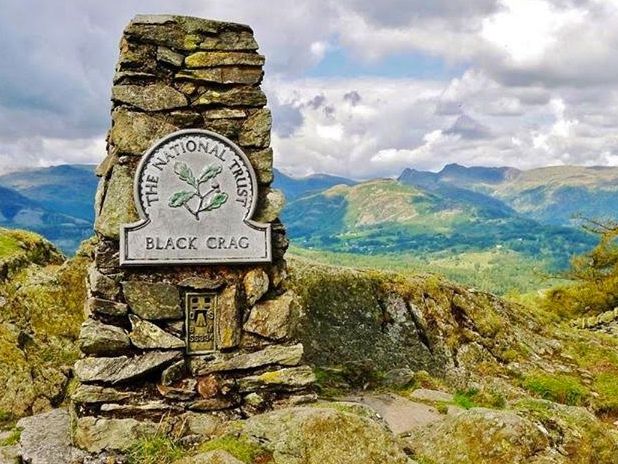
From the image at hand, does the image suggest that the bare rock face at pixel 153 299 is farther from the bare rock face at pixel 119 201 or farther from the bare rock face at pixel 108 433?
the bare rock face at pixel 108 433

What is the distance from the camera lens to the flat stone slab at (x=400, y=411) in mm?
11203

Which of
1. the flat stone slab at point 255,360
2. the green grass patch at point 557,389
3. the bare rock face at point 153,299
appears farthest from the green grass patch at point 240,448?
the green grass patch at point 557,389

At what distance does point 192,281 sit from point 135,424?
237 cm

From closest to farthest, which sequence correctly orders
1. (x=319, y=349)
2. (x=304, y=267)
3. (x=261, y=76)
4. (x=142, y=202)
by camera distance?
(x=142, y=202) → (x=261, y=76) → (x=319, y=349) → (x=304, y=267)

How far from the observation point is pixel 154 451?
923 cm

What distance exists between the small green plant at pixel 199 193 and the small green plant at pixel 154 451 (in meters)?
3.57

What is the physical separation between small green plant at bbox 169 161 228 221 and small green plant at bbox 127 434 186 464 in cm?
357

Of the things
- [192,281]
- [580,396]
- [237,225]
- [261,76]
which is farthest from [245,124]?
[580,396]

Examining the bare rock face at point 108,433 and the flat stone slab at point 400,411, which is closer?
the bare rock face at point 108,433

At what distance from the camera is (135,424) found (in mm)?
9477

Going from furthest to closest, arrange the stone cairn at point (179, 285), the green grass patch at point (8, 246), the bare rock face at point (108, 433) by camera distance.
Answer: the green grass patch at point (8, 246) → the stone cairn at point (179, 285) → the bare rock face at point (108, 433)

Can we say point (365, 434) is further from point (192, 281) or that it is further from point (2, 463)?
point (2, 463)

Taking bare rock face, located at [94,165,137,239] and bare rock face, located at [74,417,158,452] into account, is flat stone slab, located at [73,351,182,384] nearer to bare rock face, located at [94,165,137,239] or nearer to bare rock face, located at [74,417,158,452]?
bare rock face, located at [74,417,158,452]

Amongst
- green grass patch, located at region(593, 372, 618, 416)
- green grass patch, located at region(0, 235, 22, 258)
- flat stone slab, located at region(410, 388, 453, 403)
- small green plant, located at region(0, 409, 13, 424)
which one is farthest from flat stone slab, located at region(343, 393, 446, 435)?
green grass patch, located at region(0, 235, 22, 258)
